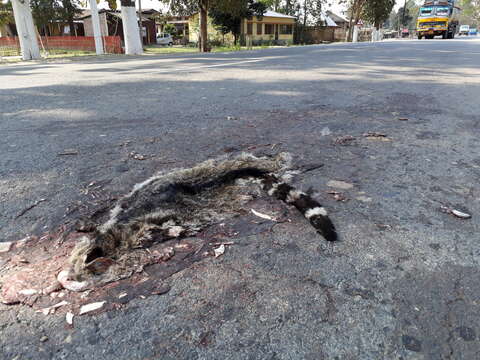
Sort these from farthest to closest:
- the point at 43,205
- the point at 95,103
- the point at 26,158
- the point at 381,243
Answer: the point at 95,103, the point at 26,158, the point at 43,205, the point at 381,243

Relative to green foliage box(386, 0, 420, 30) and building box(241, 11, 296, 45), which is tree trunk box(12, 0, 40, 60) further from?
green foliage box(386, 0, 420, 30)

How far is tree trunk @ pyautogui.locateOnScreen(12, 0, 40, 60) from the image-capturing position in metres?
15.6

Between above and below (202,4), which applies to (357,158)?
below

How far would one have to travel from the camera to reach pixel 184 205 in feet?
6.61

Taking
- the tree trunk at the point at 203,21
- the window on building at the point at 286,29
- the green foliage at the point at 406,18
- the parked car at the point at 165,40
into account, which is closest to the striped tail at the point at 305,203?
the tree trunk at the point at 203,21

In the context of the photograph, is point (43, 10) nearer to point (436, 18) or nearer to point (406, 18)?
point (436, 18)

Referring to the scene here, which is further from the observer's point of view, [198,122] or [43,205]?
[198,122]

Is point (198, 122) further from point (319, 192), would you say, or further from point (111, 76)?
point (111, 76)

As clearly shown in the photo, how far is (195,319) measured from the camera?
1.23 metres

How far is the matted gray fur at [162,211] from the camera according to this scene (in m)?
1.55

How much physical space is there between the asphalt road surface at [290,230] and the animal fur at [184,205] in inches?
6.0

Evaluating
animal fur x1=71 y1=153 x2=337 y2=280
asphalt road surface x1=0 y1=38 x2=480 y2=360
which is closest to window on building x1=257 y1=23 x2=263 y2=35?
asphalt road surface x1=0 y1=38 x2=480 y2=360

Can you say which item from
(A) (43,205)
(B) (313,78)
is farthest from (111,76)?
(A) (43,205)

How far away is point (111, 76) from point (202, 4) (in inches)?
645
